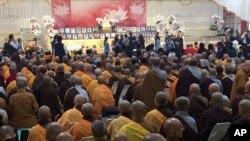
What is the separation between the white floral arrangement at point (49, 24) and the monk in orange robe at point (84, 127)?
18.3 m

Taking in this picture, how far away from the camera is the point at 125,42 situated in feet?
69.1

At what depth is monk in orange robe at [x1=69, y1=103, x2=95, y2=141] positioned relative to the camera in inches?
253

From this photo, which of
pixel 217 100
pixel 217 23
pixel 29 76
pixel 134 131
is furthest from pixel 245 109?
pixel 217 23

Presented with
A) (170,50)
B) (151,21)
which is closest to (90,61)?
(170,50)

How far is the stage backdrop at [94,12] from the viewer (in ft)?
87.7

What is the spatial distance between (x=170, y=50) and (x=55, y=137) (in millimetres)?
14040

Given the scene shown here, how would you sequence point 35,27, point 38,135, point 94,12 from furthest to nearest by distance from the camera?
point 94,12
point 35,27
point 38,135

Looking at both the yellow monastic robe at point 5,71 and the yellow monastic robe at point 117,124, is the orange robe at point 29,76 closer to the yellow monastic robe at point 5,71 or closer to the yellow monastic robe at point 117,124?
the yellow monastic robe at point 5,71

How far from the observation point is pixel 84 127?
646 cm

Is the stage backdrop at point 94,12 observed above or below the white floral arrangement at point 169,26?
above

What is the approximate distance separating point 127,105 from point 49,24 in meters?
19.1

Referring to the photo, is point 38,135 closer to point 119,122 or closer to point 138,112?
point 119,122

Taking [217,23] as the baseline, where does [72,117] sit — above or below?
below

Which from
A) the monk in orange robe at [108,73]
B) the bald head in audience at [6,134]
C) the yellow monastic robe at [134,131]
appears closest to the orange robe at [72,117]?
the yellow monastic robe at [134,131]
